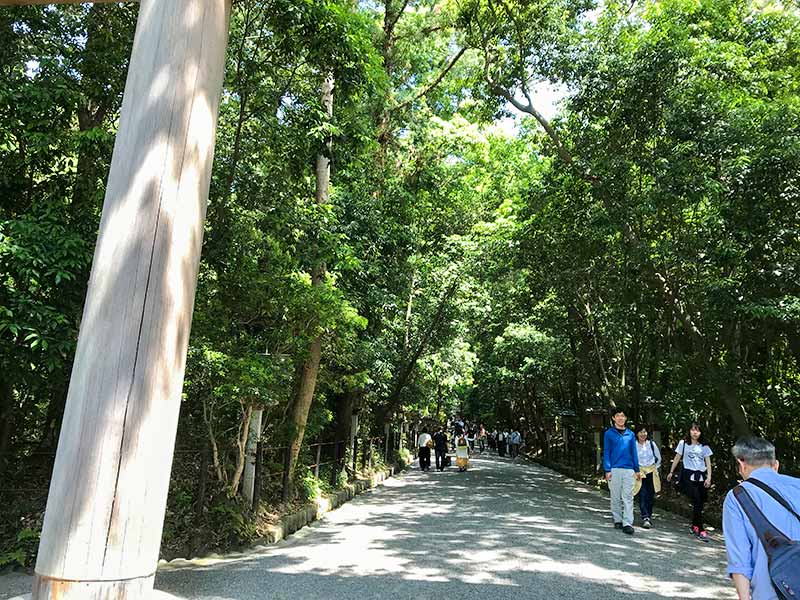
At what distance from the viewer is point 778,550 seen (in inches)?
93.8

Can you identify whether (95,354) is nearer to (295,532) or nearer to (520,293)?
(295,532)

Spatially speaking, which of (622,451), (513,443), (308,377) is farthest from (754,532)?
(513,443)

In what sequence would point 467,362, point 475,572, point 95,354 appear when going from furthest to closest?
point 467,362
point 475,572
point 95,354

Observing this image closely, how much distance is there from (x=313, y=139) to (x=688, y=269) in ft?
25.4

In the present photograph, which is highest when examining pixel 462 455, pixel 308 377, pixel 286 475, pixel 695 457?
pixel 308 377

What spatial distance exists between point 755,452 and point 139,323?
294 centimetres

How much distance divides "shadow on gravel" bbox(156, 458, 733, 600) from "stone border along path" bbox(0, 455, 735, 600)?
0.04 ft

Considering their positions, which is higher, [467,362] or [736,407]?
[467,362]

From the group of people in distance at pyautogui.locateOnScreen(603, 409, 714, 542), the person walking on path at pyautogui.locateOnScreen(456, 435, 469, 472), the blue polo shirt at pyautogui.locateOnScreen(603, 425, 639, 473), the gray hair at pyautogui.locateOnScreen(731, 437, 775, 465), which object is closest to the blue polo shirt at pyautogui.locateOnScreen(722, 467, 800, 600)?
the gray hair at pyautogui.locateOnScreen(731, 437, 775, 465)

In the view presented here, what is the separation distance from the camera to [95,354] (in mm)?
1731

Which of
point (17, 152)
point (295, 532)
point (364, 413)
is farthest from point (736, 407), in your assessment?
point (17, 152)

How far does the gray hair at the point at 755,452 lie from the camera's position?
288 cm

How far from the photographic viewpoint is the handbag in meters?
2.30

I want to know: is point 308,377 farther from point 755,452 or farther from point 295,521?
point 755,452
